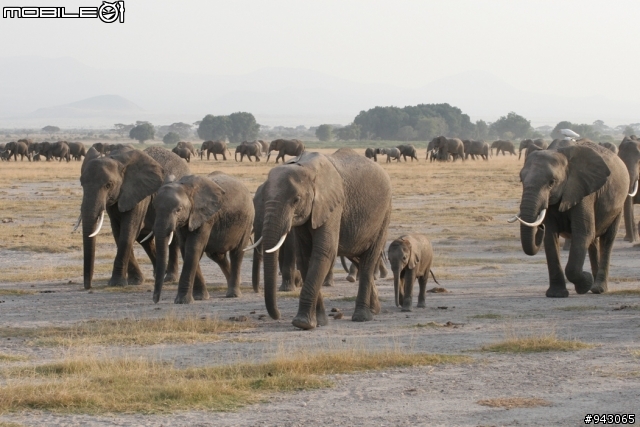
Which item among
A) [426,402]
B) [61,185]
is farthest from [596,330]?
[61,185]

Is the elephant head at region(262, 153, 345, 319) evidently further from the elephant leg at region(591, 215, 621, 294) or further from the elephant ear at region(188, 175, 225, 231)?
the elephant leg at region(591, 215, 621, 294)

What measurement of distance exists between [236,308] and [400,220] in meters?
14.6

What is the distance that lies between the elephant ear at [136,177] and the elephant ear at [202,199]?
1.74 meters

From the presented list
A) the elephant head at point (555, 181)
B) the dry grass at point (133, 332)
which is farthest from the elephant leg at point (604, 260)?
the dry grass at point (133, 332)

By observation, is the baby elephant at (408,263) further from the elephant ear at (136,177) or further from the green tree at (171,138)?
the green tree at (171,138)

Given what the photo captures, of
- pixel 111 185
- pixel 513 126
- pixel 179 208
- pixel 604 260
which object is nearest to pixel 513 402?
pixel 179 208

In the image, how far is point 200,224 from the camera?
1508 cm

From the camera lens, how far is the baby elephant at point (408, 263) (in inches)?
550

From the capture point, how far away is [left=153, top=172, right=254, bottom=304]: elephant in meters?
14.7

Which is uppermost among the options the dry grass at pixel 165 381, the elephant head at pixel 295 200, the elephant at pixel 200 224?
the elephant head at pixel 295 200

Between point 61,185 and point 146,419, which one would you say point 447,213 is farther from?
point 146,419

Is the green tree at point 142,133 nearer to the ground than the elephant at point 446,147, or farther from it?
nearer to the ground

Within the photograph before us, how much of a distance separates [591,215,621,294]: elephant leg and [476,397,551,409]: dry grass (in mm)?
7149

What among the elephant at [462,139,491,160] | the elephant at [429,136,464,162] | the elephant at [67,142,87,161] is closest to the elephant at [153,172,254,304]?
the elephant at [429,136,464,162]
